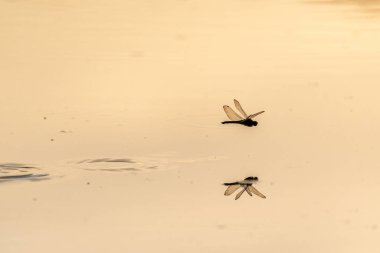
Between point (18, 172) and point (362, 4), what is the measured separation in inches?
28.0

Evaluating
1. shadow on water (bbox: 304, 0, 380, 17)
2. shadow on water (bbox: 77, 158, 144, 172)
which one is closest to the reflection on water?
shadow on water (bbox: 77, 158, 144, 172)

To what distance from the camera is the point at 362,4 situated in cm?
95

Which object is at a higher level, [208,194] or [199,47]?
[199,47]

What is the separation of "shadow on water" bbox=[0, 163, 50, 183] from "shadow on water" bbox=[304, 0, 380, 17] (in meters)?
→ 0.60

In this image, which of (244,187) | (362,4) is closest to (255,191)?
(244,187)

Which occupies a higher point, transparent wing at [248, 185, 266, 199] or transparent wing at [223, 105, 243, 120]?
transparent wing at [223, 105, 243, 120]

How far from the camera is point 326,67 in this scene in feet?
3.13

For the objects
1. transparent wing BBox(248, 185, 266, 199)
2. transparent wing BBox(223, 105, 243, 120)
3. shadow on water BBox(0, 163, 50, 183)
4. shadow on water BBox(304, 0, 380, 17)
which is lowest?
transparent wing BBox(248, 185, 266, 199)

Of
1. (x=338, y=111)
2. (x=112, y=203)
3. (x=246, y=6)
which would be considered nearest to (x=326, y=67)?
(x=338, y=111)

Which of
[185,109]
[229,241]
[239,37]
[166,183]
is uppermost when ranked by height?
[239,37]

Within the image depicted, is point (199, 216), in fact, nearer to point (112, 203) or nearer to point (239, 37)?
point (112, 203)

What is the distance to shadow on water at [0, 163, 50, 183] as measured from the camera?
3.01 feet

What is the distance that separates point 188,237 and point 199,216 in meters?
Answer: 0.04

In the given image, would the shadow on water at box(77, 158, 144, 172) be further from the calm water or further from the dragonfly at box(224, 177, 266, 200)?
the dragonfly at box(224, 177, 266, 200)
